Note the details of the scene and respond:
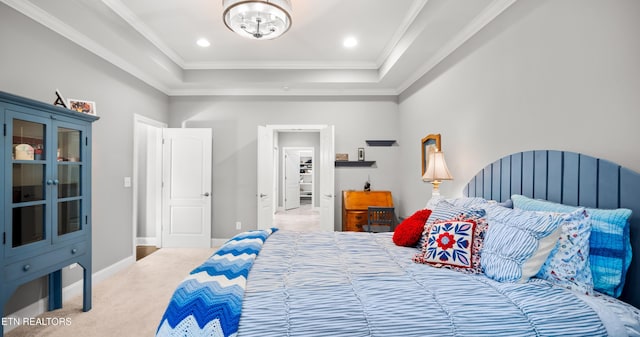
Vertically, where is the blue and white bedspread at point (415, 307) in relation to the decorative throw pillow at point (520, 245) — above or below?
below

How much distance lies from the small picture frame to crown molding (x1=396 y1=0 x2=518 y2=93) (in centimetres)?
372

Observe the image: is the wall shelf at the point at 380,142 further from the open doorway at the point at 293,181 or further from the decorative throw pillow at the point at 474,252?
the open doorway at the point at 293,181

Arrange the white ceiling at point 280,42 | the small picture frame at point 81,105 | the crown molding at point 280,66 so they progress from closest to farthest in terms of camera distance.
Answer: the white ceiling at point 280,42
the small picture frame at point 81,105
the crown molding at point 280,66

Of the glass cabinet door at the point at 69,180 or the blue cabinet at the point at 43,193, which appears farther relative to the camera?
the glass cabinet door at the point at 69,180

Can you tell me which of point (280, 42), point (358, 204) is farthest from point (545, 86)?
point (358, 204)

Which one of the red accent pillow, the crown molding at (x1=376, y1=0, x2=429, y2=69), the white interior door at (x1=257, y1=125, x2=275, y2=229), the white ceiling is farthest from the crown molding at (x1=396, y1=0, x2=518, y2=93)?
the white interior door at (x1=257, y1=125, x2=275, y2=229)

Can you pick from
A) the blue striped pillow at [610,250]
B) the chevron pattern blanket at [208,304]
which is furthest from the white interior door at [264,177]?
the blue striped pillow at [610,250]

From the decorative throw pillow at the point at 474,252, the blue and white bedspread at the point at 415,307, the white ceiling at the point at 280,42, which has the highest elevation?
the white ceiling at the point at 280,42

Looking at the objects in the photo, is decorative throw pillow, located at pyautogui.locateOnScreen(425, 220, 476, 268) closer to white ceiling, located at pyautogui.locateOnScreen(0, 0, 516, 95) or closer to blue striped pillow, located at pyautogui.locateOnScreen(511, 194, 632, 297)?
blue striped pillow, located at pyautogui.locateOnScreen(511, 194, 632, 297)

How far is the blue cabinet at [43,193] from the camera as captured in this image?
185 centimetres

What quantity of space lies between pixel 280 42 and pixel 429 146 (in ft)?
7.52

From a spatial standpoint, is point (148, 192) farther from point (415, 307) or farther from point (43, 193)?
point (415, 307)

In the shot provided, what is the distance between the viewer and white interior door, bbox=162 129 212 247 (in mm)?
4461

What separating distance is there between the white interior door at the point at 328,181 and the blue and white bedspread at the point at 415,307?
9.38 ft
